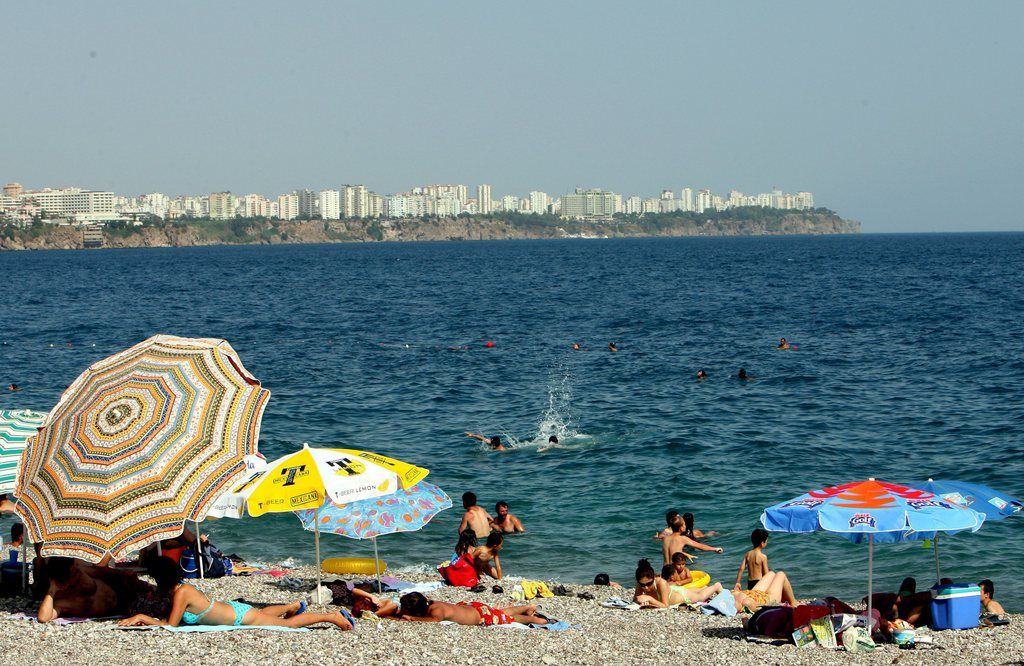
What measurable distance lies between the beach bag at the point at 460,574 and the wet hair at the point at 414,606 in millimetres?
2685

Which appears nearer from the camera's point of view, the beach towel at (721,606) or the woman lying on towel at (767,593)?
the beach towel at (721,606)

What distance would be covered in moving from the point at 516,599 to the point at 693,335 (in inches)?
1458

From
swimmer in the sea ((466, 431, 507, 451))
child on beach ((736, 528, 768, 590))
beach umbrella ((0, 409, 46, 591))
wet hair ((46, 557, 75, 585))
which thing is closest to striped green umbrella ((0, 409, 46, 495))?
beach umbrella ((0, 409, 46, 591))

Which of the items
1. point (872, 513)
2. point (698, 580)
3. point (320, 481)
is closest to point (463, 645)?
point (320, 481)

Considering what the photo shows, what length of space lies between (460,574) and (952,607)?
6187 millimetres

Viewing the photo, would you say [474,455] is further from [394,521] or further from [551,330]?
[551,330]

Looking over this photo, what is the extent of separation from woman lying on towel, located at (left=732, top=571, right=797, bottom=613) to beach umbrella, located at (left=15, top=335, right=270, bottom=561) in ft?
21.6

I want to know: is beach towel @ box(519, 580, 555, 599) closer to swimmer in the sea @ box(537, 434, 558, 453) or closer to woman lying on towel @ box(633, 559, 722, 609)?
woman lying on towel @ box(633, 559, 722, 609)

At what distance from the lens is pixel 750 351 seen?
43.6m

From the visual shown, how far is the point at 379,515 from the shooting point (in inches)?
567

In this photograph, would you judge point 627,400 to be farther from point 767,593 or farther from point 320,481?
point 320,481

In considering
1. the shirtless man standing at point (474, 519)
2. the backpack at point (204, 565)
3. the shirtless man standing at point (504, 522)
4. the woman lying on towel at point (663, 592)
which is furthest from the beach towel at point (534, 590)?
the backpack at point (204, 565)

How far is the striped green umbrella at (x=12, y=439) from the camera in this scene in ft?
45.8

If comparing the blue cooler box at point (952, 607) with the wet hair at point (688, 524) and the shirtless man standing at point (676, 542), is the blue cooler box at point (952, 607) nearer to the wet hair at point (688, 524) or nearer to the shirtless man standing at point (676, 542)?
the shirtless man standing at point (676, 542)
